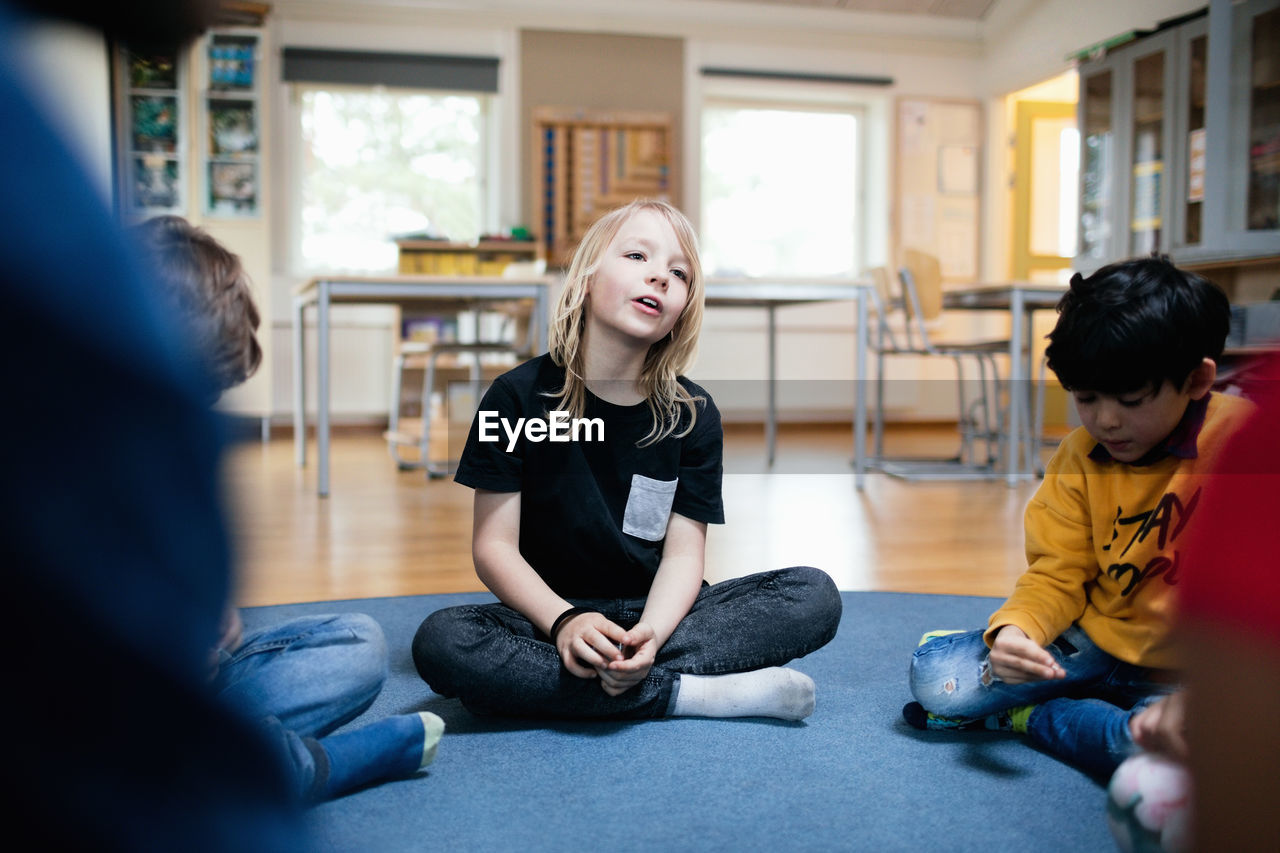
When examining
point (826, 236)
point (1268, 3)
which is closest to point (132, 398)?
point (1268, 3)

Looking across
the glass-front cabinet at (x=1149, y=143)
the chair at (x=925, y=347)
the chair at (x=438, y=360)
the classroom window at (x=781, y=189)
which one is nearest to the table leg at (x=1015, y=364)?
the chair at (x=925, y=347)

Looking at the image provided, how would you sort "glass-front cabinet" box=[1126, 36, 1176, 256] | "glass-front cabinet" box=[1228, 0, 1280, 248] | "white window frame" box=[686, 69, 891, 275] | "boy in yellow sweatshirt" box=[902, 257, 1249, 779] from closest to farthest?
"boy in yellow sweatshirt" box=[902, 257, 1249, 779]
"glass-front cabinet" box=[1228, 0, 1280, 248]
"glass-front cabinet" box=[1126, 36, 1176, 256]
"white window frame" box=[686, 69, 891, 275]

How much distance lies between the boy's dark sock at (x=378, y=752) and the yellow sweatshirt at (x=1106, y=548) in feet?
1.71

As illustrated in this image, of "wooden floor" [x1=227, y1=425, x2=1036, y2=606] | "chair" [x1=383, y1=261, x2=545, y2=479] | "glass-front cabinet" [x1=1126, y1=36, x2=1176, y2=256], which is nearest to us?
"wooden floor" [x1=227, y1=425, x2=1036, y2=606]

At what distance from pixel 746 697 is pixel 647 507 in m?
0.23

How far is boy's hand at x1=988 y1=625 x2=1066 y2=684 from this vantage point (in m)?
0.84

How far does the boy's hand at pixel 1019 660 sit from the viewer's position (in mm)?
839

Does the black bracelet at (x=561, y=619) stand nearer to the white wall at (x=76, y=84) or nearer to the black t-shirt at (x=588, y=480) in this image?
the black t-shirt at (x=588, y=480)

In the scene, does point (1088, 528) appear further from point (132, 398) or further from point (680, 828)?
point (132, 398)

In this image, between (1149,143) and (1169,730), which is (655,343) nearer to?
(1169,730)

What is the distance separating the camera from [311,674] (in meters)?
0.87

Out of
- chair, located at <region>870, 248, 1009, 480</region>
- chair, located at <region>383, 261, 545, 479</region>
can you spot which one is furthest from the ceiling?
chair, located at <region>870, 248, 1009, 480</region>

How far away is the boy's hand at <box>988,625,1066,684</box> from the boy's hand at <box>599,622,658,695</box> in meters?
0.31

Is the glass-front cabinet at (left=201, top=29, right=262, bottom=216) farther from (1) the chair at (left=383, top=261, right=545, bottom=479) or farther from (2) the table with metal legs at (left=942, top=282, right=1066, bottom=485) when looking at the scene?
(2) the table with metal legs at (left=942, top=282, right=1066, bottom=485)
